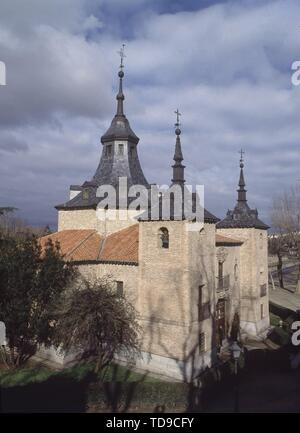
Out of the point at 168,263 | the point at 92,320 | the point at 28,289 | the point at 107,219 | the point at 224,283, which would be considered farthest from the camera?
the point at 107,219

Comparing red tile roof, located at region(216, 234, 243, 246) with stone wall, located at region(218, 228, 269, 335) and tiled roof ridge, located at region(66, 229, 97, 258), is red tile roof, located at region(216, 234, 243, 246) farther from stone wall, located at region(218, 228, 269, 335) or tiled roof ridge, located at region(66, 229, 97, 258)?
tiled roof ridge, located at region(66, 229, 97, 258)

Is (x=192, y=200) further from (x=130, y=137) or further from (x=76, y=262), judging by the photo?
(x=130, y=137)

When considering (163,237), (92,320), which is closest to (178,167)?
(163,237)

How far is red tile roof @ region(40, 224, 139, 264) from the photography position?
21.8 m

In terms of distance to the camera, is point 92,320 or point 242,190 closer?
point 92,320

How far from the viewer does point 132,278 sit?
70.6ft

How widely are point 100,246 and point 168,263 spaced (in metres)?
5.62

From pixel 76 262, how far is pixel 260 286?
49.8ft

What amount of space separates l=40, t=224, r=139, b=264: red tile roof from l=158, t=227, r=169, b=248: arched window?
5.80 feet

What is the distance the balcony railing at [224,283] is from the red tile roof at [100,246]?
20.5 ft

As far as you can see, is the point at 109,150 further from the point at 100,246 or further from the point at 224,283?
the point at 224,283

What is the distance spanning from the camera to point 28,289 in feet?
61.3

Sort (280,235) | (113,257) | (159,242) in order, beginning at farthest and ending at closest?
(280,235) → (113,257) → (159,242)
